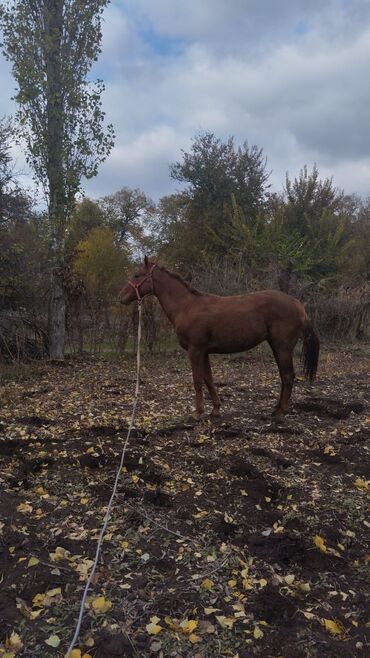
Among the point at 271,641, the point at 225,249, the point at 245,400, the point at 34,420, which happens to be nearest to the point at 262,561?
the point at 271,641

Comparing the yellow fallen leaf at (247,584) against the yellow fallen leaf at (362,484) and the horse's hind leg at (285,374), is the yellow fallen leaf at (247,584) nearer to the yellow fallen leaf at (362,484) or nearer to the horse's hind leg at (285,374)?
the yellow fallen leaf at (362,484)

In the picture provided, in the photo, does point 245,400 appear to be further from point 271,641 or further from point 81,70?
point 81,70

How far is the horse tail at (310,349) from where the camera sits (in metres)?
6.52

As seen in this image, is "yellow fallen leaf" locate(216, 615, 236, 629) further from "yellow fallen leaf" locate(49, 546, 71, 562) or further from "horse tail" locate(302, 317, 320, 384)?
"horse tail" locate(302, 317, 320, 384)

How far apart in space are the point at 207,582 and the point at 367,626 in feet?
2.79

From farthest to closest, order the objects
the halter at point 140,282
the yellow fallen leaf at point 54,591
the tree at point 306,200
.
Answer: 1. the tree at point 306,200
2. the halter at point 140,282
3. the yellow fallen leaf at point 54,591

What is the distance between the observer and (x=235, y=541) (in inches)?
132

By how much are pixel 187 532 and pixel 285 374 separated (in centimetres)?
316

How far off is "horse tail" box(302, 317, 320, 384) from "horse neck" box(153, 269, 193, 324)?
157cm

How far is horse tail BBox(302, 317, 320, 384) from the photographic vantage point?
21.4 ft

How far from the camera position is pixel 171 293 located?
20.9ft

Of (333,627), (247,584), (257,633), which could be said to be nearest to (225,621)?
(257,633)

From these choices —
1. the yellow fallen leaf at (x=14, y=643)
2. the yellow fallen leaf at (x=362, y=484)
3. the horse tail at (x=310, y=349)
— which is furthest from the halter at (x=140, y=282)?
the yellow fallen leaf at (x=14, y=643)

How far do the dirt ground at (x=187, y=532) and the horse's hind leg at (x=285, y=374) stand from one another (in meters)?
0.17
